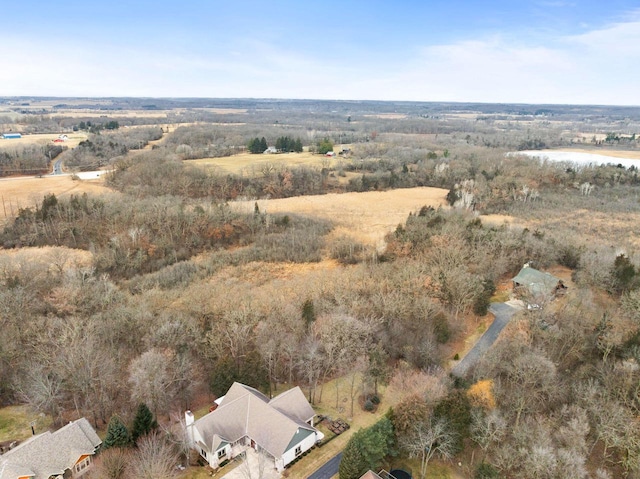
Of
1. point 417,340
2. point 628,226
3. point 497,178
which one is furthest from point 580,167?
point 417,340

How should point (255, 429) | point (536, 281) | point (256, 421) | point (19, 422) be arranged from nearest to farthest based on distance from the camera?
1. point (255, 429)
2. point (256, 421)
3. point (19, 422)
4. point (536, 281)

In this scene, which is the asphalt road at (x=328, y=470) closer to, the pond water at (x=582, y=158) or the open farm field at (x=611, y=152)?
the pond water at (x=582, y=158)

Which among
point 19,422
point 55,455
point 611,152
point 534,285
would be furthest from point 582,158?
point 19,422

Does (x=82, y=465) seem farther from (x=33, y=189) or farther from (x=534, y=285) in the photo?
(x=33, y=189)

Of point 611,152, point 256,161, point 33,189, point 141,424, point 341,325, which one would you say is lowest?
point 141,424

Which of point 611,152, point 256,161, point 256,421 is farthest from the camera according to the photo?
point 611,152

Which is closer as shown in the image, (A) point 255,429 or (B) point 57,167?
(A) point 255,429

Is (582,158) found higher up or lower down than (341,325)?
higher up

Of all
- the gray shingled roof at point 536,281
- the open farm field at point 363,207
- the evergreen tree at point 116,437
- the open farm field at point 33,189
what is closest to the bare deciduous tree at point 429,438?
the evergreen tree at point 116,437

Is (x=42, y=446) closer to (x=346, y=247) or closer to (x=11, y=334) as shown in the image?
(x=11, y=334)

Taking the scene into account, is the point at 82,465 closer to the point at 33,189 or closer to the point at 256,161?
the point at 33,189
